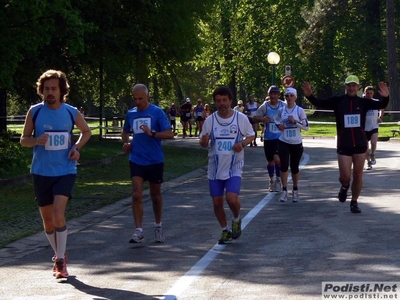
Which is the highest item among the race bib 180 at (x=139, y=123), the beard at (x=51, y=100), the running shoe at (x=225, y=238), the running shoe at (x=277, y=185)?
the beard at (x=51, y=100)

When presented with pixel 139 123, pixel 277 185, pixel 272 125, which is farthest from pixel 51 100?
pixel 277 185

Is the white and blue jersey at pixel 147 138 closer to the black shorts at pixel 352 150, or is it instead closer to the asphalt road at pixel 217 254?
the asphalt road at pixel 217 254

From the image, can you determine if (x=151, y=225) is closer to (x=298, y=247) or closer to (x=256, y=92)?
(x=298, y=247)

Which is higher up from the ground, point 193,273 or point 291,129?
point 291,129

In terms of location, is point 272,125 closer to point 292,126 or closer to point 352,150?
point 292,126

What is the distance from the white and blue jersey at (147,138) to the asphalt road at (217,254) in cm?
101

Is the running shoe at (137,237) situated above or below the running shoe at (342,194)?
below

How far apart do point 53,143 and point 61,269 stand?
1.20m

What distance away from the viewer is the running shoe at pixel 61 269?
347 inches

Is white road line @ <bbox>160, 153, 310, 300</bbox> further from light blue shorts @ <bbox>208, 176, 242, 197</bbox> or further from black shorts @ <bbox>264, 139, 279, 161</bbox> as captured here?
black shorts @ <bbox>264, 139, 279, 161</bbox>

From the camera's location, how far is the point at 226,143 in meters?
10.8

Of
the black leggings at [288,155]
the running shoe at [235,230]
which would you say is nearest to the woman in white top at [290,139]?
the black leggings at [288,155]

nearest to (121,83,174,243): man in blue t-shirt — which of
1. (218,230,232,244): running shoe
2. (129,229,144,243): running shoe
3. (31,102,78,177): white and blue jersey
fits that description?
(129,229,144,243): running shoe

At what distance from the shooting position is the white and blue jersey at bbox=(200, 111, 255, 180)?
423 inches
